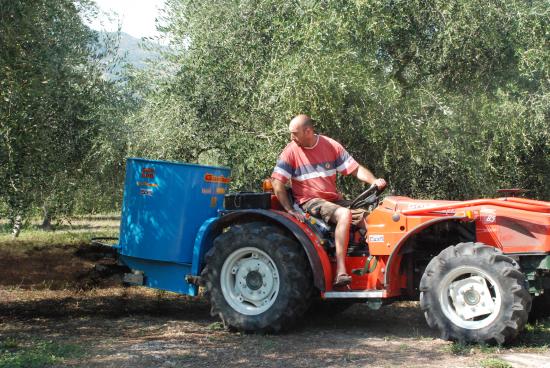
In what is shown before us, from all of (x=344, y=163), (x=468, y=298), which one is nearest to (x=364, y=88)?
(x=344, y=163)

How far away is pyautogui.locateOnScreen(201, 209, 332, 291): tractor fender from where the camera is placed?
6510 millimetres

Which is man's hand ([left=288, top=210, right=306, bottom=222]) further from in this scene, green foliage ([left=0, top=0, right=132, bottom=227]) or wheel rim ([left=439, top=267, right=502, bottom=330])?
green foliage ([left=0, top=0, right=132, bottom=227])

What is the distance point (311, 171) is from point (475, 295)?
192cm

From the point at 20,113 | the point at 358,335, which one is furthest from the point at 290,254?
the point at 20,113

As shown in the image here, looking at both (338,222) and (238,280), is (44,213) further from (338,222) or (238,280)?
(338,222)

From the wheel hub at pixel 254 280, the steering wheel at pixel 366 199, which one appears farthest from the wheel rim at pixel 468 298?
the wheel hub at pixel 254 280

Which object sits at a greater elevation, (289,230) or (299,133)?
(299,133)

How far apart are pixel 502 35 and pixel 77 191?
21.5ft

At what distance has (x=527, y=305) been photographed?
577cm

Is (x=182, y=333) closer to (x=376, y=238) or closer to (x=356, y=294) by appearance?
(x=356, y=294)

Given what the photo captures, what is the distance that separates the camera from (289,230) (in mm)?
6840

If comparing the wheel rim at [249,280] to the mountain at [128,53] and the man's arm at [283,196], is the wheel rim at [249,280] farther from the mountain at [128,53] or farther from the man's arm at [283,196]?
the mountain at [128,53]

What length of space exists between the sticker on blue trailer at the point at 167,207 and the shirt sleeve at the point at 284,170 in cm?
80

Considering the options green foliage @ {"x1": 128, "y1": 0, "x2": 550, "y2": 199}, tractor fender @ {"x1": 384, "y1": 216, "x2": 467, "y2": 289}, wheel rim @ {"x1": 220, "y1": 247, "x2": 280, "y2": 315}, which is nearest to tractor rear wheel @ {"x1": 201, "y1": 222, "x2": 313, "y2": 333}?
wheel rim @ {"x1": 220, "y1": 247, "x2": 280, "y2": 315}
